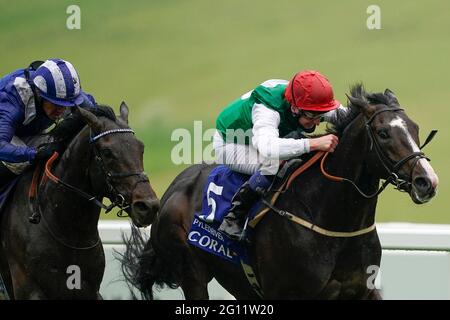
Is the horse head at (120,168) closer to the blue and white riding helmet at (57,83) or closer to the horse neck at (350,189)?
the blue and white riding helmet at (57,83)

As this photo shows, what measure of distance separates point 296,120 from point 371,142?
61cm

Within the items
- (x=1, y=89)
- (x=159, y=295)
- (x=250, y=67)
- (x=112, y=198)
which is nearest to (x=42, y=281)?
(x=112, y=198)

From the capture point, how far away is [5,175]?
226 inches

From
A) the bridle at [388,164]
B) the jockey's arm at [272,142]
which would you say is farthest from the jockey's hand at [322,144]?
the bridle at [388,164]

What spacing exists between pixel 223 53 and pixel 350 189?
313 cm

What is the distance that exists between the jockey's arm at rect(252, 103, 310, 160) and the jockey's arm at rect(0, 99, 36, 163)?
1.15 metres

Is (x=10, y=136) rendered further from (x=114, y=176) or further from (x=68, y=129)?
(x=114, y=176)

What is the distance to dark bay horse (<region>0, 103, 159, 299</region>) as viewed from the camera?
17.2 feet

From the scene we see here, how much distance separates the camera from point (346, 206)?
17.5 ft

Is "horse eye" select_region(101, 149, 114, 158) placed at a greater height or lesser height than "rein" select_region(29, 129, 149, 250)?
greater

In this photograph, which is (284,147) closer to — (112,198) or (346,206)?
(346,206)

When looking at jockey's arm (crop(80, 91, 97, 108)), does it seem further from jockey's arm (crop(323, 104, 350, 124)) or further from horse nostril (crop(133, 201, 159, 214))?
jockey's arm (crop(323, 104, 350, 124))

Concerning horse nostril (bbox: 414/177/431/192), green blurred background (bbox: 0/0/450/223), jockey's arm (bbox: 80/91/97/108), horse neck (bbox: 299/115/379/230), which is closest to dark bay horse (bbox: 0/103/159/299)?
jockey's arm (bbox: 80/91/97/108)

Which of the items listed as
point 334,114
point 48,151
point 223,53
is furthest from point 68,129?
point 223,53
